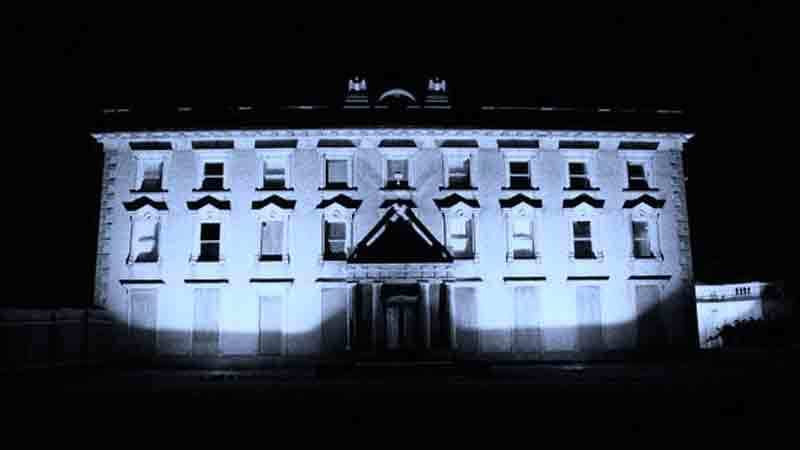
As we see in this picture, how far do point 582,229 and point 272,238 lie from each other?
1469cm

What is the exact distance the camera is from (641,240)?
1118 inches

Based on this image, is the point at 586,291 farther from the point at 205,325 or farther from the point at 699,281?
the point at 699,281

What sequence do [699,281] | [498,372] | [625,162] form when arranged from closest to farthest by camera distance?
1. [498,372]
2. [625,162]
3. [699,281]

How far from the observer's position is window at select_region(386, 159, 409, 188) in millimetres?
28031

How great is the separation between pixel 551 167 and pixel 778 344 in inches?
709

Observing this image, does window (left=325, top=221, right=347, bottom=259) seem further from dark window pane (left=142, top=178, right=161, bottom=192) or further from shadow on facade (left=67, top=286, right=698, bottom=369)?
dark window pane (left=142, top=178, right=161, bottom=192)

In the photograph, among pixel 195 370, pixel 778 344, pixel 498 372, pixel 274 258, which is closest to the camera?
pixel 498 372

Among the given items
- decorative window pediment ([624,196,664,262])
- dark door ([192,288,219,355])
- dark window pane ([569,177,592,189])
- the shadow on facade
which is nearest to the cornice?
dark window pane ([569,177,592,189])

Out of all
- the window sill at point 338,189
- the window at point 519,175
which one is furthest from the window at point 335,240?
the window at point 519,175

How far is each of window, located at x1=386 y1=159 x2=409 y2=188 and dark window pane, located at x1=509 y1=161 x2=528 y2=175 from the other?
514 centimetres

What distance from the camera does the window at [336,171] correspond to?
28.1m

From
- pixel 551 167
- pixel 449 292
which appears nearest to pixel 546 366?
pixel 449 292

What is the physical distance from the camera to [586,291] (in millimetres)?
27344

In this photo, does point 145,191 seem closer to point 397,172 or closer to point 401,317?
point 397,172
